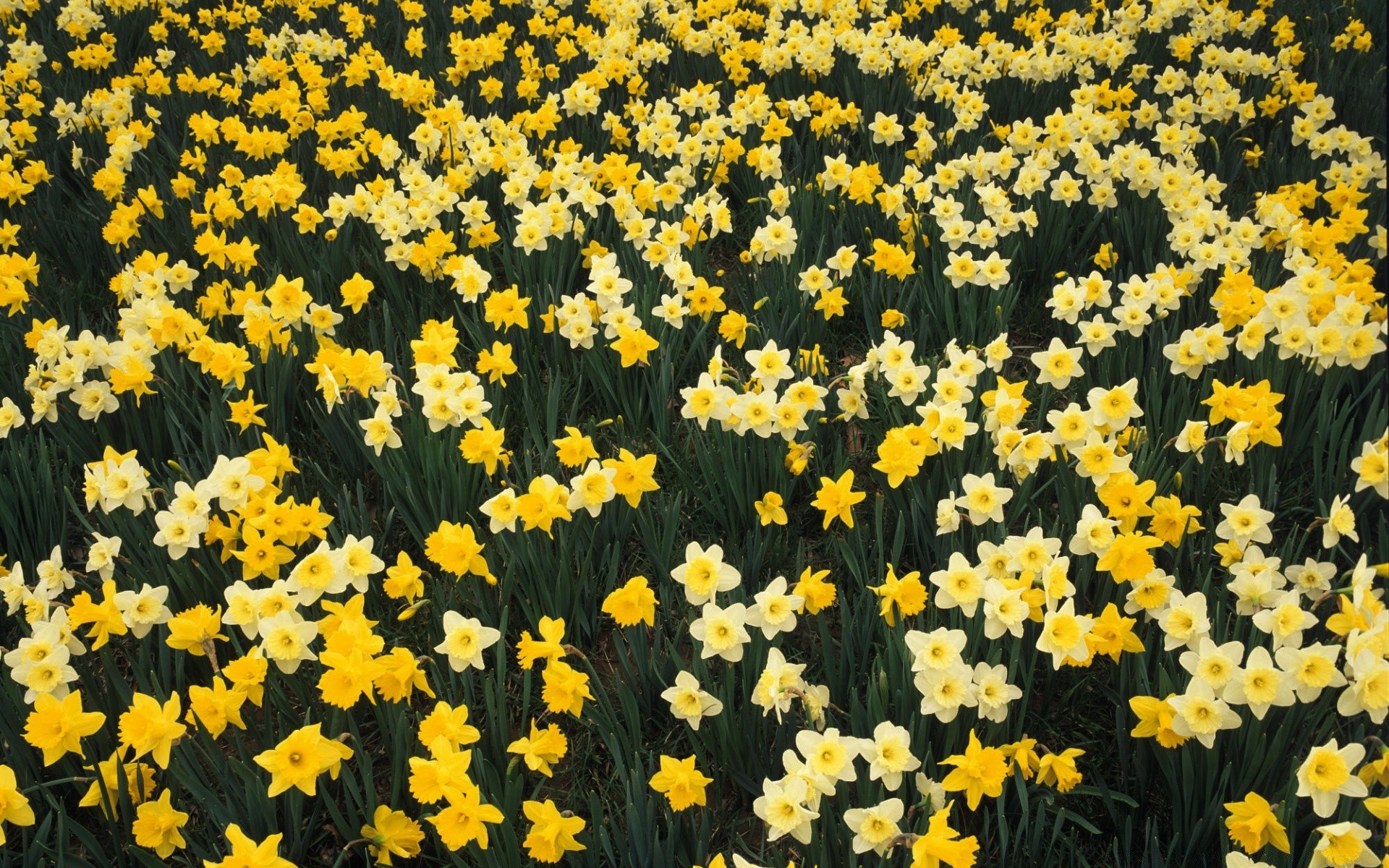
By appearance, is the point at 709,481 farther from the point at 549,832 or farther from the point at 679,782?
the point at 549,832

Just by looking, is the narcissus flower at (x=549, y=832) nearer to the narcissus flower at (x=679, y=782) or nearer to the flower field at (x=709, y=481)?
the flower field at (x=709, y=481)

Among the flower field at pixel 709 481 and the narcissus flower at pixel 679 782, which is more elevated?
the flower field at pixel 709 481

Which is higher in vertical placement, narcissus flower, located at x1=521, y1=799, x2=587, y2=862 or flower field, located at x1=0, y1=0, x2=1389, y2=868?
flower field, located at x1=0, y1=0, x2=1389, y2=868

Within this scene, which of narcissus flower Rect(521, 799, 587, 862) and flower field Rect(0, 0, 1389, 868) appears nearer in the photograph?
narcissus flower Rect(521, 799, 587, 862)

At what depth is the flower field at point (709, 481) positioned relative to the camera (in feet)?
5.86

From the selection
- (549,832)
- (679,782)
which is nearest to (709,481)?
(679,782)

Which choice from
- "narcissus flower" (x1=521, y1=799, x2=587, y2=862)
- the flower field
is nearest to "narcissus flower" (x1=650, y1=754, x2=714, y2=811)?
the flower field

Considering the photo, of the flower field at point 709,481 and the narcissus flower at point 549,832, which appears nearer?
the narcissus flower at point 549,832

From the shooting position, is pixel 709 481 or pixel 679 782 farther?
pixel 709 481

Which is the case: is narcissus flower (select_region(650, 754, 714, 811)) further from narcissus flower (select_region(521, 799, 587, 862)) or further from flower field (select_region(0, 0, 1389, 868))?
narcissus flower (select_region(521, 799, 587, 862))

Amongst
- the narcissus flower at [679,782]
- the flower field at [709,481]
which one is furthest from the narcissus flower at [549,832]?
the narcissus flower at [679,782]

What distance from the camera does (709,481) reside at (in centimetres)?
263

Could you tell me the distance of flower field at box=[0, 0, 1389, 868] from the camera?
5.86 ft

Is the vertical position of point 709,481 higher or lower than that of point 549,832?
higher
